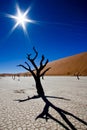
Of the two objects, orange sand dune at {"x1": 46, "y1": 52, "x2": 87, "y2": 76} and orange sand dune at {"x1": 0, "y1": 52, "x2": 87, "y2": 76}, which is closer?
orange sand dune at {"x1": 0, "y1": 52, "x2": 87, "y2": 76}

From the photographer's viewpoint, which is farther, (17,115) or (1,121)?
(17,115)

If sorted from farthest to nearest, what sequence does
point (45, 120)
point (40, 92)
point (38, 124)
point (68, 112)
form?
point (40, 92)
point (68, 112)
point (45, 120)
point (38, 124)

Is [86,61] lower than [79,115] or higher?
higher

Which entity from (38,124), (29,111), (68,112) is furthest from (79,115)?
(29,111)

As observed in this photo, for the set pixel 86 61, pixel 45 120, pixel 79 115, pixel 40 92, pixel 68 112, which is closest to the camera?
pixel 45 120

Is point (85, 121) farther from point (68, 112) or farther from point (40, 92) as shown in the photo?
point (40, 92)

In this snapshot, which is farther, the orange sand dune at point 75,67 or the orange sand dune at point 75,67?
the orange sand dune at point 75,67

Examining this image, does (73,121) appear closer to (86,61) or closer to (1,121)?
(1,121)

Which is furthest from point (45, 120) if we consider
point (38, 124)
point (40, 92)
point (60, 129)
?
point (40, 92)

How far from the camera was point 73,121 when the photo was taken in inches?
248

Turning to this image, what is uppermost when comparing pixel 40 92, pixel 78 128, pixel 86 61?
pixel 86 61

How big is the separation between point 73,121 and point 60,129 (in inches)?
41.5

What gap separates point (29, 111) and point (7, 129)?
102 inches

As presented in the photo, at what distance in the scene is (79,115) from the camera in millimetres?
7066
